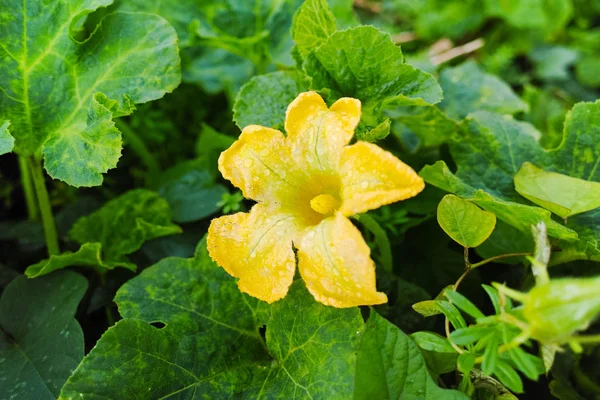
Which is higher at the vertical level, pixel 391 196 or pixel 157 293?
pixel 391 196

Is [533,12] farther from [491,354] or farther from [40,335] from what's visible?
[40,335]

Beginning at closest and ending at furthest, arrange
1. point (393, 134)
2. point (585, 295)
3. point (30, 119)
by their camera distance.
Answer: point (585, 295), point (30, 119), point (393, 134)

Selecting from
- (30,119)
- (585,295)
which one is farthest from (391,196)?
(30,119)

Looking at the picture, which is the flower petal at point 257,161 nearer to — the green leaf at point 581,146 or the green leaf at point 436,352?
the green leaf at point 436,352

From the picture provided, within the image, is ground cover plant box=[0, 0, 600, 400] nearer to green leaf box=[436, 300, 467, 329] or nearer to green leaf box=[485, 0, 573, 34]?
green leaf box=[436, 300, 467, 329]

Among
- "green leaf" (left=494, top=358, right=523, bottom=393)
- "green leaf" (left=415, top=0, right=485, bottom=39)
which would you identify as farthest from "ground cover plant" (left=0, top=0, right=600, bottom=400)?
"green leaf" (left=415, top=0, right=485, bottom=39)

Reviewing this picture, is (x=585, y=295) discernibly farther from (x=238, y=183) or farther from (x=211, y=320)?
(x=211, y=320)
